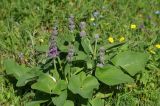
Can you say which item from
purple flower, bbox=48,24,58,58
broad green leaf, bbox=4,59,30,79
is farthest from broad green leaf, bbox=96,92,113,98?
broad green leaf, bbox=4,59,30,79

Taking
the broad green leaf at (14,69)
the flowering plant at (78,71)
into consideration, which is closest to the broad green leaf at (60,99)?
the flowering plant at (78,71)

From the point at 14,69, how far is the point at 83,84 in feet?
2.46

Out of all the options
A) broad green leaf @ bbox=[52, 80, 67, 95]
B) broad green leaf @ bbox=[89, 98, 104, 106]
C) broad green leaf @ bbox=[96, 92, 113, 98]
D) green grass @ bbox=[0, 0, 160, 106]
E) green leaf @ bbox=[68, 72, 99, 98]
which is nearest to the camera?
green leaf @ bbox=[68, 72, 99, 98]

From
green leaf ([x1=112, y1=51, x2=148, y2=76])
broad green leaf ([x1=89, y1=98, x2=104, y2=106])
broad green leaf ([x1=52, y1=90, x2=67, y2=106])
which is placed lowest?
broad green leaf ([x1=89, y1=98, x2=104, y2=106])

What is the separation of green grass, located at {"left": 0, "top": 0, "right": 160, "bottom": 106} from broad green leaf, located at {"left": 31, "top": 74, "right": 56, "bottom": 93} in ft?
0.88

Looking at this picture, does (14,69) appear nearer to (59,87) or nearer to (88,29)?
(59,87)

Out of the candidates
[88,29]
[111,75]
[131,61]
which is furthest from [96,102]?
[88,29]

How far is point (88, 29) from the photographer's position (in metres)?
5.08

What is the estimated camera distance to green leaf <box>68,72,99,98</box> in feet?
11.8

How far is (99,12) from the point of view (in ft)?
17.5

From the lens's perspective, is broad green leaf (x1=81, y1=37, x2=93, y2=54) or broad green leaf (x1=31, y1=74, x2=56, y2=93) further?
broad green leaf (x1=81, y1=37, x2=93, y2=54)

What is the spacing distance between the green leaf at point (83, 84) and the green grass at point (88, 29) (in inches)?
14.9

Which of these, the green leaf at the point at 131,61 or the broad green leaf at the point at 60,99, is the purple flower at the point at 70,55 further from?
the green leaf at the point at 131,61

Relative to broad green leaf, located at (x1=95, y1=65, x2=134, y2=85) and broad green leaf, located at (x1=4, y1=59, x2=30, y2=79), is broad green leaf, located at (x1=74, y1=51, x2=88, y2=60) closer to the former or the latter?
broad green leaf, located at (x1=95, y1=65, x2=134, y2=85)
